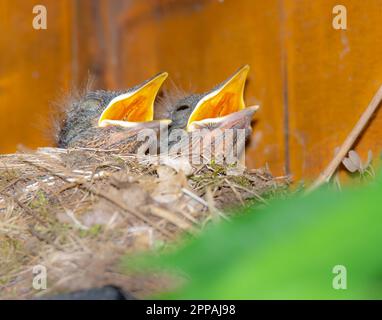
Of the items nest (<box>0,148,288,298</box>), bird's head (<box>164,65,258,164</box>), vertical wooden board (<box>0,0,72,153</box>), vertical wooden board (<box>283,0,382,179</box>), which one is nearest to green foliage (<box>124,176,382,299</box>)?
nest (<box>0,148,288,298</box>)

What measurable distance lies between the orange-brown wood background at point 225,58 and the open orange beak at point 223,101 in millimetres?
97

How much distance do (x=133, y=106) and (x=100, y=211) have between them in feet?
3.82

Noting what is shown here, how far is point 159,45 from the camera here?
275cm

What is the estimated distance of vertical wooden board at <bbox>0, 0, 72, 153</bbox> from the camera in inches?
99.0

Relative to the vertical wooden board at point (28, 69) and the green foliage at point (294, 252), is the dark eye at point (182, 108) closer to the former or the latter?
the vertical wooden board at point (28, 69)

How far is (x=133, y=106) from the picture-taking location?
2.42 meters

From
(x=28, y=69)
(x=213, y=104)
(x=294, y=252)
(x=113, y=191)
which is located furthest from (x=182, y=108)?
(x=294, y=252)

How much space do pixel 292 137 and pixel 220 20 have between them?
66 centimetres

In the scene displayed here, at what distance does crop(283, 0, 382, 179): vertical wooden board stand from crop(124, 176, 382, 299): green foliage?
1.68 meters

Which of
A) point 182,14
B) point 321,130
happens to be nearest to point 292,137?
point 321,130

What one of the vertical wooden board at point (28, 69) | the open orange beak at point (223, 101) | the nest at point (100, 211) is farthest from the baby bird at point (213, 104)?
the vertical wooden board at point (28, 69)

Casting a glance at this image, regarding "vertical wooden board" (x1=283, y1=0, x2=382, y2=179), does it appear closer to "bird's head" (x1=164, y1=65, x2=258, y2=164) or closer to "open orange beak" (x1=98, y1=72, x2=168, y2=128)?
"bird's head" (x1=164, y1=65, x2=258, y2=164)

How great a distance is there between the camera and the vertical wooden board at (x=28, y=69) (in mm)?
2516
